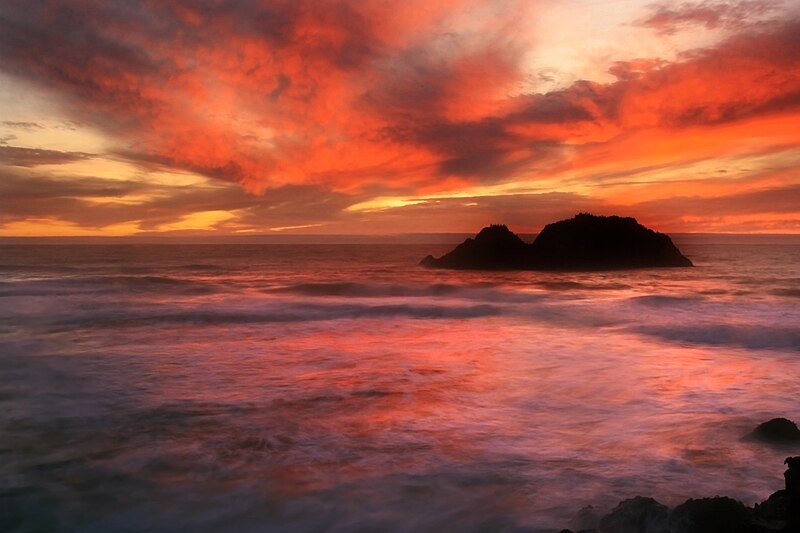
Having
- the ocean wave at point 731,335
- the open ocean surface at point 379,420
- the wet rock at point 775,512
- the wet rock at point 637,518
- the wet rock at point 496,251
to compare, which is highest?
the wet rock at point 496,251

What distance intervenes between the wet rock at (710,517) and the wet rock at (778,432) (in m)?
4.06

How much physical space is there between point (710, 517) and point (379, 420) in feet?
18.4

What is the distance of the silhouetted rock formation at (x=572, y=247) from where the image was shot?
4472 cm

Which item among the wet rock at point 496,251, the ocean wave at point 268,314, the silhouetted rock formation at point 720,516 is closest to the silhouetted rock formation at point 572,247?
the wet rock at point 496,251

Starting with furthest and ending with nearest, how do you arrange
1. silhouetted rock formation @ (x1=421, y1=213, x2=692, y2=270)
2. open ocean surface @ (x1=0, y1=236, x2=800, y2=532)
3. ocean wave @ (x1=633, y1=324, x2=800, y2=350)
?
silhouetted rock formation @ (x1=421, y1=213, x2=692, y2=270)
ocean wave @ (x1=633, y1=324, x2=800, y2=350)
open ocean surface @ (x1=0, y1=236, x2=800, y2=532)

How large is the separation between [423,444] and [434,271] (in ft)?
133

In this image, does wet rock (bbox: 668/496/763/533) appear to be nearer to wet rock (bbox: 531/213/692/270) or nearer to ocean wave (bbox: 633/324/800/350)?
ocean wave (bbox: 633/324/800/350)

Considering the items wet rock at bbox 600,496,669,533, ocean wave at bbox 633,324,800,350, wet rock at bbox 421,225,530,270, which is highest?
wet rock at bbox 421,225,530,270

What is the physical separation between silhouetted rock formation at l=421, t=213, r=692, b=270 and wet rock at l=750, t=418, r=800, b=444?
36.2m

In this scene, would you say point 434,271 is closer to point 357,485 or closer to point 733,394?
point 733,394

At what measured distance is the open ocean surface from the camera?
6.62m

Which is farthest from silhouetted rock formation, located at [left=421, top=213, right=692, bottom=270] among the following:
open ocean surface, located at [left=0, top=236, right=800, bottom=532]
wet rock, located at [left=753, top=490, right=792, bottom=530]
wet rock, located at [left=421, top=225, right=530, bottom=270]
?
wet rock, located at [left=753, top=490, right=792, bottom=530]

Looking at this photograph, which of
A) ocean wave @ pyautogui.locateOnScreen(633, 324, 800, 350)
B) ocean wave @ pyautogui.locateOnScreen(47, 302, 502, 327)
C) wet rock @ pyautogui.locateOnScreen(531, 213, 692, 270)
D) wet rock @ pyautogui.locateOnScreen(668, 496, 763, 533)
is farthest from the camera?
wet rock @ pyautogui.locateOnScreen(531, 213, 692, 270)

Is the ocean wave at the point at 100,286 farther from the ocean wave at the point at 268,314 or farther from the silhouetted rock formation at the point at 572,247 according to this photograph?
the silhouetted rock formation at the point at 572,247
